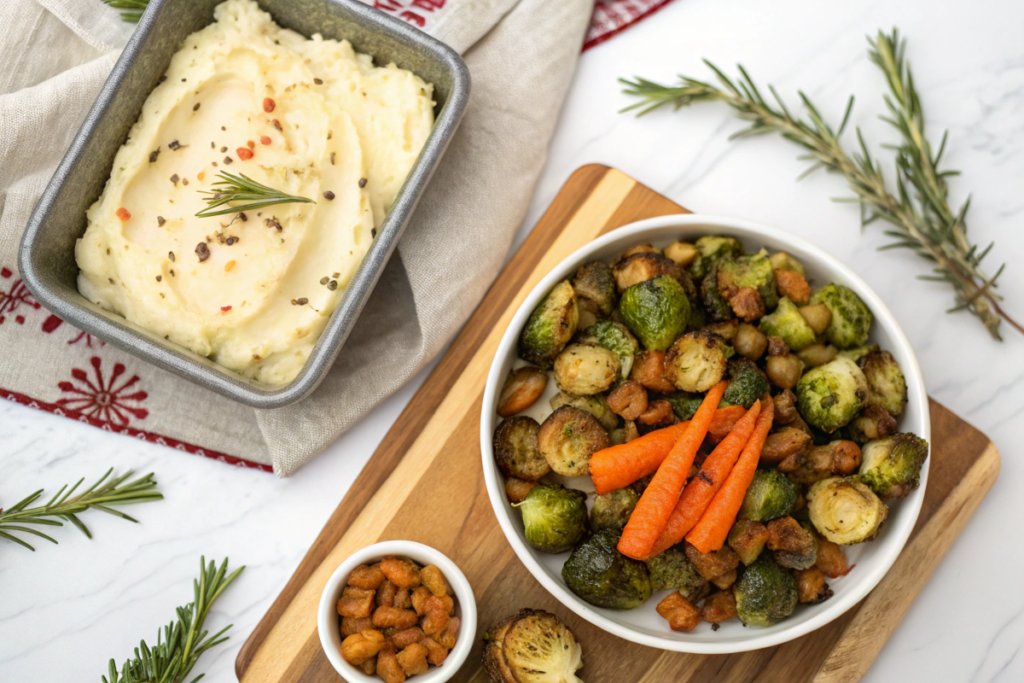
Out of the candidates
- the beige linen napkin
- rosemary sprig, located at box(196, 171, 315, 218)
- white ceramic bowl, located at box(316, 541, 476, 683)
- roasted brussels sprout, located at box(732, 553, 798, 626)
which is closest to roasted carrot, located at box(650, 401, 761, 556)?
roasted brussels sprout, located at box(732, 553, 798, 626)

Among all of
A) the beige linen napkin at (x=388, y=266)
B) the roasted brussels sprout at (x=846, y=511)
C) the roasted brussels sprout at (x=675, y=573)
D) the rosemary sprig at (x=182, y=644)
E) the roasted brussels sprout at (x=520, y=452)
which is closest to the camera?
the roasted brussels sprout at (x=846, y=511)

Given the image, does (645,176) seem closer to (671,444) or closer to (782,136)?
(782,136)

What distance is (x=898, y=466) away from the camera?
217cm

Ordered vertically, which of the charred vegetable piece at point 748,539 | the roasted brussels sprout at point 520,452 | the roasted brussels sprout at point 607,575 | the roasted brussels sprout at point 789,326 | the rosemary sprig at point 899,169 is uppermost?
the rosemary sprig at point 899,169

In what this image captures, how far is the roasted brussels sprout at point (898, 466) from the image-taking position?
7.11 feet

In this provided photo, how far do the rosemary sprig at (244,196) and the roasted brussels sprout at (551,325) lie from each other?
2.89ft

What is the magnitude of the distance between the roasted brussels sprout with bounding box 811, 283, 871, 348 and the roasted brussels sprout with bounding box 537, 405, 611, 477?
2.74ft

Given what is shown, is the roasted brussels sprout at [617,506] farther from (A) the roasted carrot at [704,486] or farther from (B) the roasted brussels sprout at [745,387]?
(B) the roasted brussels sprout at [745,387]

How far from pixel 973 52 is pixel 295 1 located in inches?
105

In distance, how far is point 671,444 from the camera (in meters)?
2.28

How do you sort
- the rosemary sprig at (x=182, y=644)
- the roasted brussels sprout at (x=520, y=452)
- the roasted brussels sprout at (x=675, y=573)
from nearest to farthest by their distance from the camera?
the roasted brussels sprout at (x=675, y=573)
the roasted brussels sprout at (x=520, y=452)
the rosemary sprig at (x=182, y=644)

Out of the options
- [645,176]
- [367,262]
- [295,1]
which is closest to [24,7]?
[295,1]

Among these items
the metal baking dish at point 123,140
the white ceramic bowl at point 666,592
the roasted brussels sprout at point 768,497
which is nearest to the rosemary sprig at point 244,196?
the metal baking dish at point 123,140

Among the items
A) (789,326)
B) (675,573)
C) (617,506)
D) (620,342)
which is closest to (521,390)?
(620,342)
